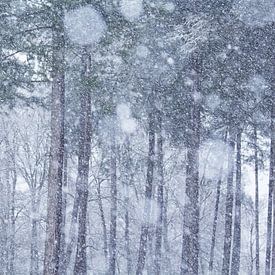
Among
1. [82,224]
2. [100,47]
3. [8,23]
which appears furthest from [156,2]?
[82,224]

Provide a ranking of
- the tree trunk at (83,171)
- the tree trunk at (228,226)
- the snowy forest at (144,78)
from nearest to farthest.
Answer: the snowy forest at (144,78)
the tree trunk at (83,171)
the tree trunk at (228,226)

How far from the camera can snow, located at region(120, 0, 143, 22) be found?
11.7 m

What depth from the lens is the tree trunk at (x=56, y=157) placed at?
37.4ft

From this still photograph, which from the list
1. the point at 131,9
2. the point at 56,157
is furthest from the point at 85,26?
the point at 56,157

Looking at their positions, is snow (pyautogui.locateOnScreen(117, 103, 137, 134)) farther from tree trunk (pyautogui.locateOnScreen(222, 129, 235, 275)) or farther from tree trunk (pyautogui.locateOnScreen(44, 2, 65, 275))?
tree trunk (pyautogui.locateOnScreen(44, 2, 65, 275))

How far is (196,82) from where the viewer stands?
14.7 metres

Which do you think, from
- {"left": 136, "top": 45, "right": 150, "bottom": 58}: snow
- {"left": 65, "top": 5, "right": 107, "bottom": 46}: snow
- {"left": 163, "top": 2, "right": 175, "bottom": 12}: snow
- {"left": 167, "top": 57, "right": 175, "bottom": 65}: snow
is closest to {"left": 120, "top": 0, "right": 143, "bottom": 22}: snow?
{"left": 65, "top": 5, "right": 107, "bottom": 46}: snow

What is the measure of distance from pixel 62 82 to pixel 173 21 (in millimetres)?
4018

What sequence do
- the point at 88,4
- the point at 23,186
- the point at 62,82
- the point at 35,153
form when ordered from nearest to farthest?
the point at 88,4 → the point at 62,82 → the point at 35,153 → the point at 23,186

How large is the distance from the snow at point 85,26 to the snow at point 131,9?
551 mm

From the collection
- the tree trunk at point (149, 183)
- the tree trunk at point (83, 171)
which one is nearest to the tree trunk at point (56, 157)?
the tree trunk at point (83, 171)

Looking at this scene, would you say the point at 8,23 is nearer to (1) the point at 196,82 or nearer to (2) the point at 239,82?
(1) the point at 196,82

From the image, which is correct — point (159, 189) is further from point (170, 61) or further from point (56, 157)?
point (56, 157)

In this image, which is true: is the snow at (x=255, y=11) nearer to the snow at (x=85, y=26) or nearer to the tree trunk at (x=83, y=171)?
the snow at (x=85, y=26)
